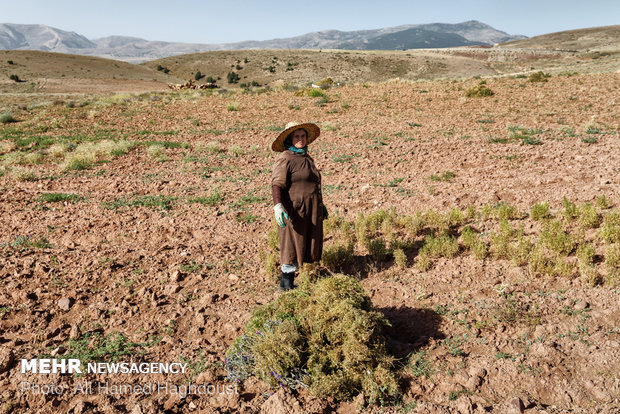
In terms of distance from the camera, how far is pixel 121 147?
10.8 metres

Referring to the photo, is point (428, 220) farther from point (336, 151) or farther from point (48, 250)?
point (48, 250)

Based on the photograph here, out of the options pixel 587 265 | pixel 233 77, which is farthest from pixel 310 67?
pixel 587 265

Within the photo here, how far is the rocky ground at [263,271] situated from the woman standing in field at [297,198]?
68cm

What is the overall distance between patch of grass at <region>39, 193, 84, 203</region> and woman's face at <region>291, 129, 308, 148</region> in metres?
5.79

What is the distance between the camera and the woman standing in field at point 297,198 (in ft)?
12.7

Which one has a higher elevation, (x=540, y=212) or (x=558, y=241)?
(x=540, y=212)

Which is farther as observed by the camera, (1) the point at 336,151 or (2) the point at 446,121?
(2) the point at 446,121

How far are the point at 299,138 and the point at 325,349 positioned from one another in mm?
2231

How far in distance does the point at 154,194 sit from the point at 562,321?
293 inches

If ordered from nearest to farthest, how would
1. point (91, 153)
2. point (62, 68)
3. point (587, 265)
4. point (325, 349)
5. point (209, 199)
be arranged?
point (325, 349), point (587, 265), point (209, 199), point (91, 153), point (62, 68)

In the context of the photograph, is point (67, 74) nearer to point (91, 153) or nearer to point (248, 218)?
point (91, 153)

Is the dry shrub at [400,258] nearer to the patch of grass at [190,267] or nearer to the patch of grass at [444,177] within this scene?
the patch of grass at [190,267]

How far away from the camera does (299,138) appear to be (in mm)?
3957

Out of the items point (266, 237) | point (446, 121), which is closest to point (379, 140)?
point (446, 121)
